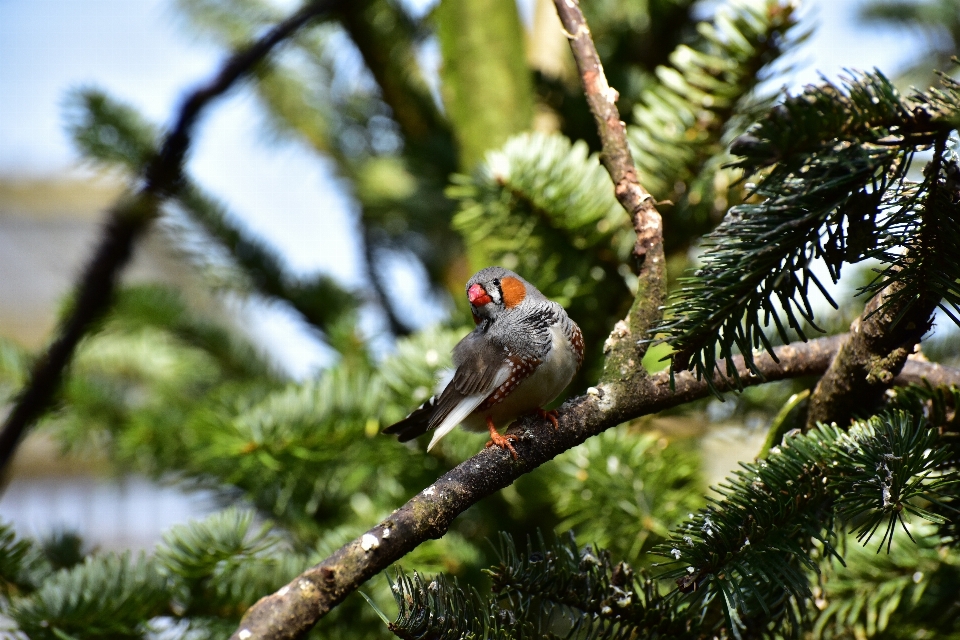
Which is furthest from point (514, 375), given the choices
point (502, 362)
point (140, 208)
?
point (140, 208)

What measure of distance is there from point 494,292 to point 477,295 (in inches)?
1.4

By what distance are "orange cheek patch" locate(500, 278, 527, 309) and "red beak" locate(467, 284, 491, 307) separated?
1.4 inches

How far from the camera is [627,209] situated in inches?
42.8

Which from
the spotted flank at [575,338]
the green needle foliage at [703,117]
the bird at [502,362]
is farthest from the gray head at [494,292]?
the green needle foliage at [703,117]

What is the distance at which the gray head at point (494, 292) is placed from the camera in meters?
1.40

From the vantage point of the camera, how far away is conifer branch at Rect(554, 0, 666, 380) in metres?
0.97

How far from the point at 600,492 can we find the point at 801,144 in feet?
2.66

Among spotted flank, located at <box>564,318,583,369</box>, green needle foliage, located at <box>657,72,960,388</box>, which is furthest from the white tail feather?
green needle foliage, located at <box>657,72,960,388</box>

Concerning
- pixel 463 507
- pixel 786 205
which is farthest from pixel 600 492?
pixel 786 205

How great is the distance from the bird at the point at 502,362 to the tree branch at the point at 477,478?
0.92ft

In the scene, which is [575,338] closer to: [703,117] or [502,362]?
[502,362]

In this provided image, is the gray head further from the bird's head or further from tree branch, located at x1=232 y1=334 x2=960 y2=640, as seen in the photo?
tree branch, located at x1=232 y1=334 x2=960 y2=640

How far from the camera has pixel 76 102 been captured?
1.88 metres

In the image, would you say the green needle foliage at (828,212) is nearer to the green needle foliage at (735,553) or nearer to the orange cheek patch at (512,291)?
the green needle foliage at (735,553)
